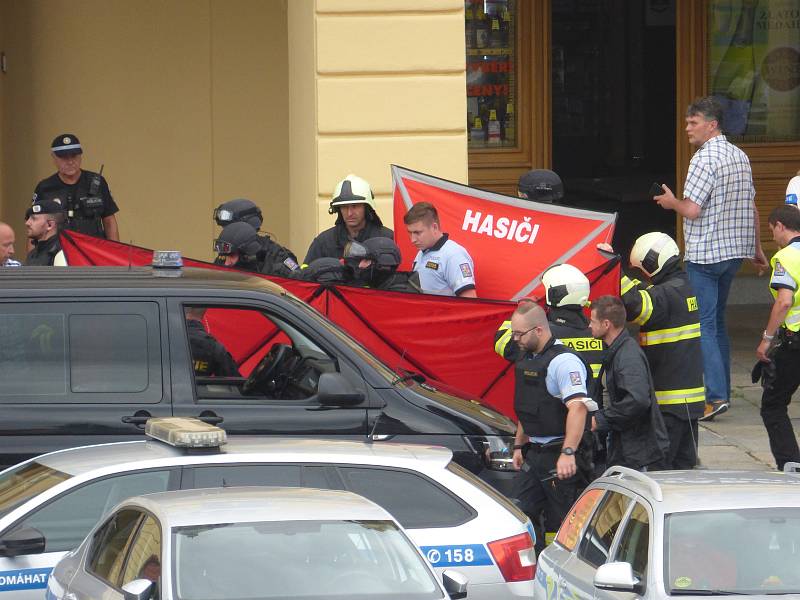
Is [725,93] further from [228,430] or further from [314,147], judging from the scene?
[228,430]

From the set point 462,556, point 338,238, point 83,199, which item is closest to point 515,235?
point 338,238

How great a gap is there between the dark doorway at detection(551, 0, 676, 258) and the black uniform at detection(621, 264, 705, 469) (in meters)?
8.50

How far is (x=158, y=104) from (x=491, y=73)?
12.7ft

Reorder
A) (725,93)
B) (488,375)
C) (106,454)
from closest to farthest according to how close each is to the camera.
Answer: (106,454)
(488,375)
(725,93)

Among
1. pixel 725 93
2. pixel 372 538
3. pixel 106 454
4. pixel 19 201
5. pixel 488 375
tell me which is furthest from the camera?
pixel 725 93

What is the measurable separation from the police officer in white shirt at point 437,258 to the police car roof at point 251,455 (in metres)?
→ 3.47

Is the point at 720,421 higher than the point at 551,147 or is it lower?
lower

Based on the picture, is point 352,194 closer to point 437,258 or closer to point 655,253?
point 437,258

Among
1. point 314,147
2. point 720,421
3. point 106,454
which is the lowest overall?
point 720,421

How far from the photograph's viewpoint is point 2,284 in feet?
23.5

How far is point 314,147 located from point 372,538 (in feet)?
23.9

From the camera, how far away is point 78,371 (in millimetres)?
7078

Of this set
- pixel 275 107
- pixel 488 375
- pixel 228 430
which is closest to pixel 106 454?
pixel 228 430

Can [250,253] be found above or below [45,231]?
below
